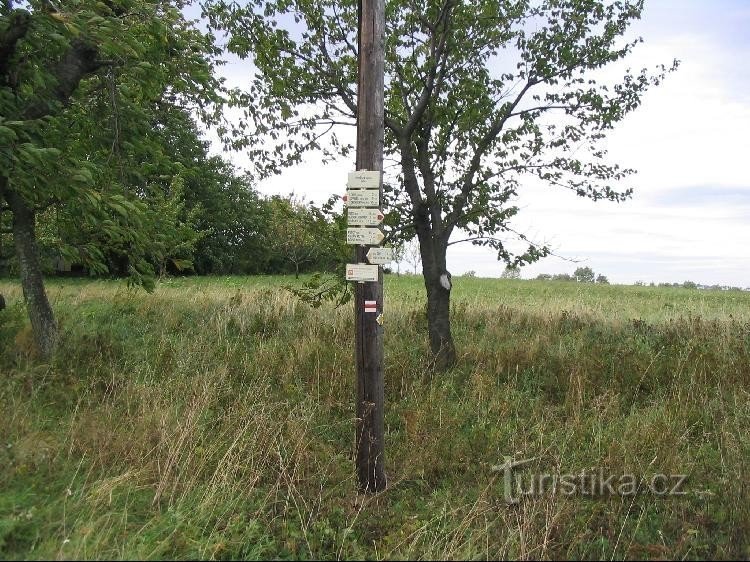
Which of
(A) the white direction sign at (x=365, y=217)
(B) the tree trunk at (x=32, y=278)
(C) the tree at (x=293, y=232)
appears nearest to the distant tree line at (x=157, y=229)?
(C) the tree at (x=293, y=232)

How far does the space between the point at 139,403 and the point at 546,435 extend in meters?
4.29

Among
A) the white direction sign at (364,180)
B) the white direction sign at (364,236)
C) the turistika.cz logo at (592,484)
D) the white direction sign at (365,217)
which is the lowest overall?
the turistika.cz logo at (592,484)

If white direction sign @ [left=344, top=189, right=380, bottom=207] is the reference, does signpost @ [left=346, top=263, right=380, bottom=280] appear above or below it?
below

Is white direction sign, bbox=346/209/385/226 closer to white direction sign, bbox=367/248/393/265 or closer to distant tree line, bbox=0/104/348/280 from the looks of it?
white direction sign, bbox=367/248/393/265

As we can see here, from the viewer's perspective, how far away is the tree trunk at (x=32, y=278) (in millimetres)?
6801

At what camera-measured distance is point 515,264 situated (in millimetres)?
7527

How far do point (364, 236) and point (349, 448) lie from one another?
221 centimetres

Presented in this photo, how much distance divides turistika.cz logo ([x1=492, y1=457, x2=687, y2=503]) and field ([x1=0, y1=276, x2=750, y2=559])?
0.16 ft

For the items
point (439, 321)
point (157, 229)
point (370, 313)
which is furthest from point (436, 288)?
point (157, 229)

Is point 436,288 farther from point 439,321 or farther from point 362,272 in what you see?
point 362,272

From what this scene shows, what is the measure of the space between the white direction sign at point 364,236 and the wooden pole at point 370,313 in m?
0.08

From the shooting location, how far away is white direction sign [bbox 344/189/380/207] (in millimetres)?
4145

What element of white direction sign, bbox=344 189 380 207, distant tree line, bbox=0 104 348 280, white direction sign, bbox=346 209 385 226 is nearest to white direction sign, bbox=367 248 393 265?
white direction sign, bbox=346 209 385 226

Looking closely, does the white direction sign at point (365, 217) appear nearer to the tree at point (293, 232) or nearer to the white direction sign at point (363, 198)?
the white direction sign at point (363, 198)
